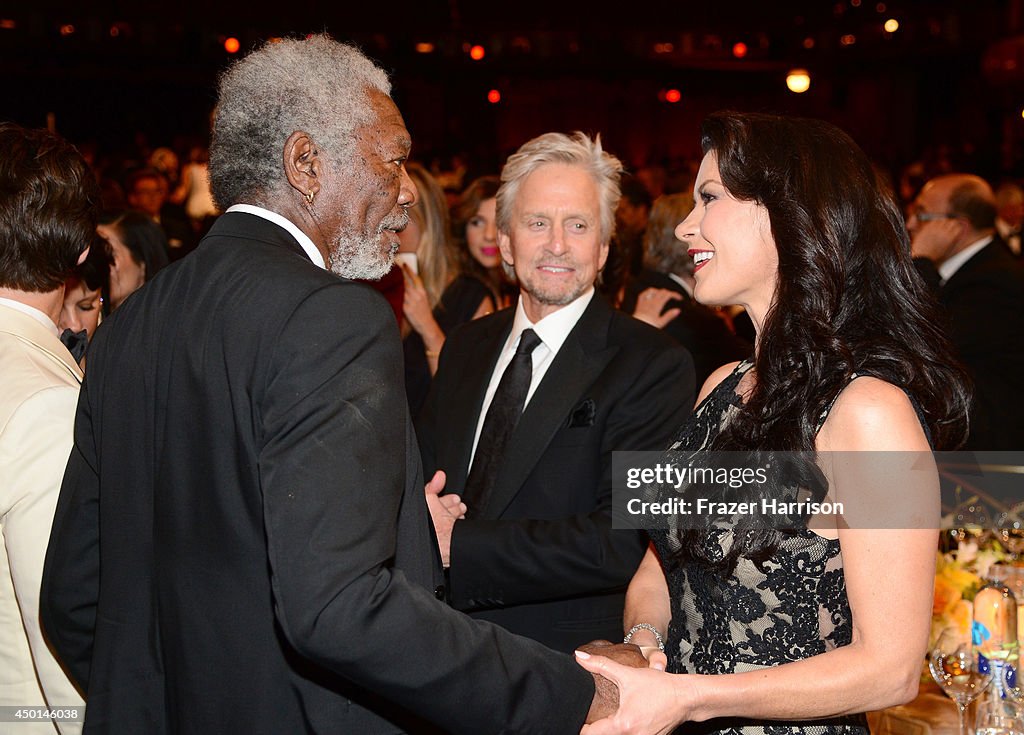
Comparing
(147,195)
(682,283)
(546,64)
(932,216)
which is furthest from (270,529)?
(546,64)

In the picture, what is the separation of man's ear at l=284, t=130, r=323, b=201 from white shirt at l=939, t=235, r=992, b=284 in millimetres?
4729

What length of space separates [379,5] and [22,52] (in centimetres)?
530

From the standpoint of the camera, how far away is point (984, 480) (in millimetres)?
4809

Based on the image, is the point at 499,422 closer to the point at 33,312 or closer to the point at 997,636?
the point at 33,312

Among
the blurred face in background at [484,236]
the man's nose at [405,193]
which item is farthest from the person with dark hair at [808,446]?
the blurred face in background at [484,236]

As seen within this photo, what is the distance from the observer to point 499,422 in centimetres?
268

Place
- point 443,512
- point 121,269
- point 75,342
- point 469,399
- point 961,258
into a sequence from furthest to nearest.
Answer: point 961,258 → point 121,269 → point 469,399 → point 443,512 → point 75,342

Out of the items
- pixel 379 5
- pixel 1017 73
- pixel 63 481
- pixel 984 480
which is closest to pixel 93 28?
pixel 379 5

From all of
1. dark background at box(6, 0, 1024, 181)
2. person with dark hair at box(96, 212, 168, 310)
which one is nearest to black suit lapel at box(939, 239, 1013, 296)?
person with dark hair at box(96, 212, 168, 310)

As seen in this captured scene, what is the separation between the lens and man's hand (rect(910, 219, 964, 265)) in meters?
5.78

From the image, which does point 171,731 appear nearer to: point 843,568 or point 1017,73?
point 843,568

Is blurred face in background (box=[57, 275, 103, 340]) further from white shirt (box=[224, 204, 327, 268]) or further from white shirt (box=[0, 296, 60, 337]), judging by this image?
white shirt (box=[224, 204, 327, 268])

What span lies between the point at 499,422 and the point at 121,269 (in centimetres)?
177

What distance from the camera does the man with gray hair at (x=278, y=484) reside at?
4.48 ft
